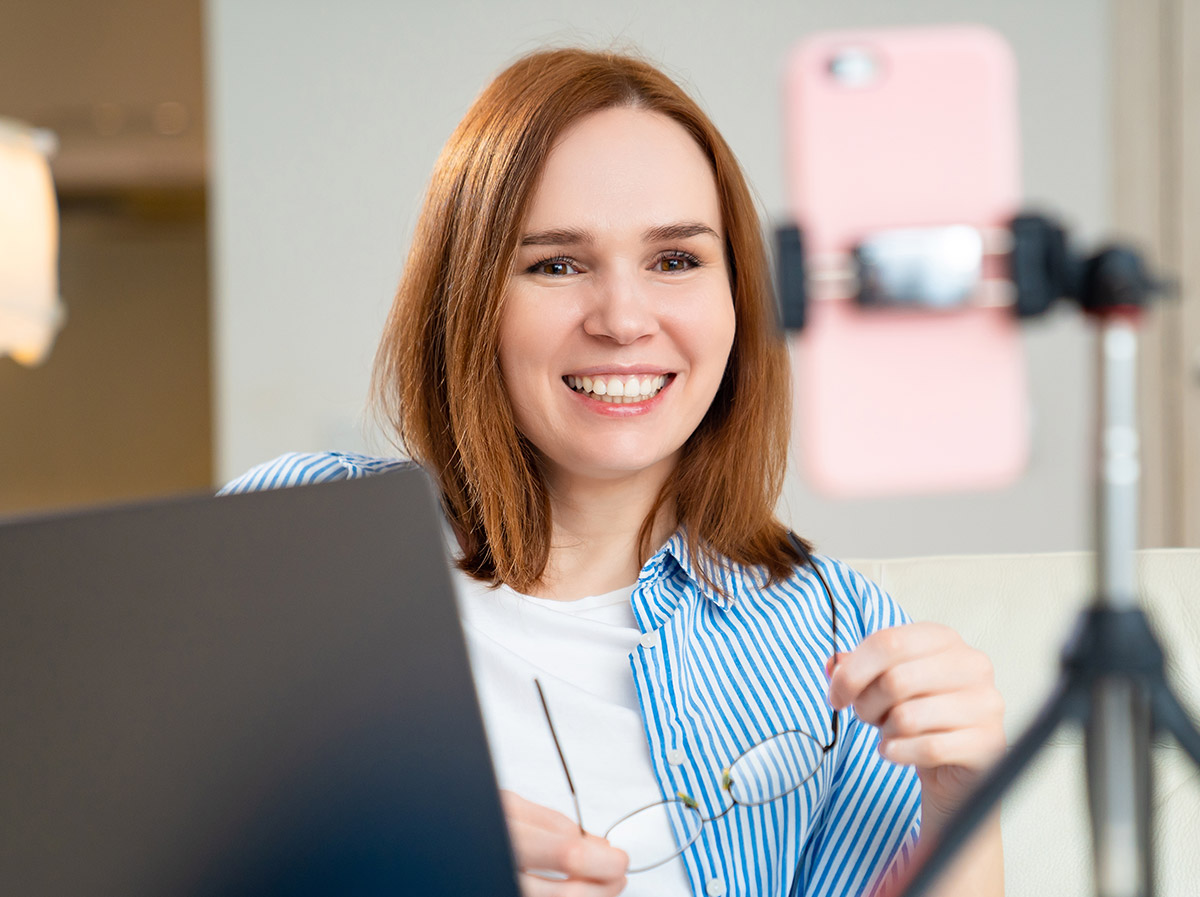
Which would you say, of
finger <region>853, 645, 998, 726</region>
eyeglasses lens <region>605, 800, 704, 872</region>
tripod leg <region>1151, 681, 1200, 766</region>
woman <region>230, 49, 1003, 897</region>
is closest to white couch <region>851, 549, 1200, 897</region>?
woman <region>230, 49, 1003, 897</region>

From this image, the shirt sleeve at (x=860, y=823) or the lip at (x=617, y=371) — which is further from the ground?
the lip at (x=617, y=371)

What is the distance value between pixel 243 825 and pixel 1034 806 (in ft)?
3.13

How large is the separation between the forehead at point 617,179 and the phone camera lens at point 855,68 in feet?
2.08

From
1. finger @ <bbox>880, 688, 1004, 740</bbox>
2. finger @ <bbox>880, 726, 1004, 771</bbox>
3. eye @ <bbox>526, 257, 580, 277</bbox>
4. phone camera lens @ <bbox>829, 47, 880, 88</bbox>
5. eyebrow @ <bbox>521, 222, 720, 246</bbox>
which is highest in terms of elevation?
eyebrow @ <bbox>521, 222, 720, 246</bbox>

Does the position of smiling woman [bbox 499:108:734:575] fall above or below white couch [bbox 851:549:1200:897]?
above

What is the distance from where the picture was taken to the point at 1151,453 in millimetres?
2438

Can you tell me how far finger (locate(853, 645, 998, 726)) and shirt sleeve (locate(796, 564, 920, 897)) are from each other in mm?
304

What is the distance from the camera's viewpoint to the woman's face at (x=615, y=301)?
98 cm

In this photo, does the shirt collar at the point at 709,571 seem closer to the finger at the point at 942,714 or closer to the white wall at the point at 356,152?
the finger at the point at 942,714

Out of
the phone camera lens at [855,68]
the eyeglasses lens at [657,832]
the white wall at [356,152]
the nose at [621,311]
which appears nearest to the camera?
the phone camera lens at [855,68]

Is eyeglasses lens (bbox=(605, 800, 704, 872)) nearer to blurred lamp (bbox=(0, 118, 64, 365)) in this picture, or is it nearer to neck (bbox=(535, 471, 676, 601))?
neck (bbox=(535, 471, 676, 601))

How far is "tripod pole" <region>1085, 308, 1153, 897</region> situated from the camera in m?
0.37

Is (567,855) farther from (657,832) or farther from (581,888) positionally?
(657,832)

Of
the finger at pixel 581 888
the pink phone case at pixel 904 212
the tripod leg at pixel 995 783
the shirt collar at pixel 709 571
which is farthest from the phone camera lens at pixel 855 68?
the shirt collar at pixel 709 571
